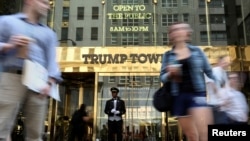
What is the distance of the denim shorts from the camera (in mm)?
3818

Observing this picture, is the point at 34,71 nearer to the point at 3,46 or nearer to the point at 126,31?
the point at 3,46

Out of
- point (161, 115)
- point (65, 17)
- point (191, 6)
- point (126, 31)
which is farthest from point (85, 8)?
point (161, 115)

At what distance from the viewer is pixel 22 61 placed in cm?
321

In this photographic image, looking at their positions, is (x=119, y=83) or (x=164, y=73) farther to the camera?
(x=119, y=83)

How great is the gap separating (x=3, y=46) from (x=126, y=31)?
33.3 ft

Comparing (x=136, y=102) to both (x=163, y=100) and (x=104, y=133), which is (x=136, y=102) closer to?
(x=104, y=133)

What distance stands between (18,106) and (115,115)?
7.64 metres

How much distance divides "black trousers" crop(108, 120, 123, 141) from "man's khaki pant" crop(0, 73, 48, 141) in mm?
7527

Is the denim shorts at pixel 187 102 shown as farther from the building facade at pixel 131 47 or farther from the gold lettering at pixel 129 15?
the gold lettering at pixel 129 15

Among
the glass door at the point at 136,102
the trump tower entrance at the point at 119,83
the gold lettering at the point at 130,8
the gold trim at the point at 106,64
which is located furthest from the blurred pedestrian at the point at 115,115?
the gold lettering at the point at 130,8

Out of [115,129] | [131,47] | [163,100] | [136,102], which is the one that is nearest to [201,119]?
[163,100]

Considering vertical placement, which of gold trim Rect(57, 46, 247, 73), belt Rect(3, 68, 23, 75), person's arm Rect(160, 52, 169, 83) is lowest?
belt Rect(3, 68, 23, 75)

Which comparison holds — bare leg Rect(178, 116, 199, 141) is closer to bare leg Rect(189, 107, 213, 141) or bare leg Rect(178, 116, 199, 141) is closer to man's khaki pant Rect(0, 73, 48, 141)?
bare leg Rect(189, 107, 213, 141)

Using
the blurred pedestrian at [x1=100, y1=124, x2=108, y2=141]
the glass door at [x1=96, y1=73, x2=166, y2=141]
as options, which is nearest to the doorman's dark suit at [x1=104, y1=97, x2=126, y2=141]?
the blurred pedestrian at [x1=100, y1=124, x2=108, y2=141]
